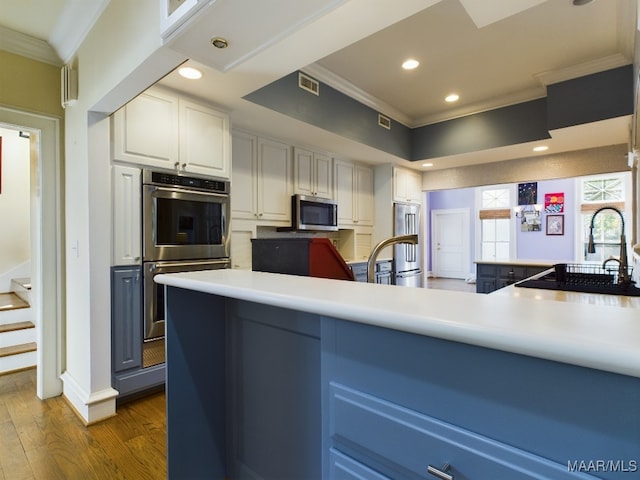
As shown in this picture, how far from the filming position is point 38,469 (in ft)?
5.65

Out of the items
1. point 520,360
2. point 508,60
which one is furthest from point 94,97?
point 508,60

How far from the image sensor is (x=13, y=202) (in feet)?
13.8

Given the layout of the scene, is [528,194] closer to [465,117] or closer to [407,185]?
[407,185]

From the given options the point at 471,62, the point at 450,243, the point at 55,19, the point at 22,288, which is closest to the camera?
the point at 55,19

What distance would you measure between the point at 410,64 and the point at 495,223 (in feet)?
22.1


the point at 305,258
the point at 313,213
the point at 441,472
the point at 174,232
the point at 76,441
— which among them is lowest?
the point at 76,441

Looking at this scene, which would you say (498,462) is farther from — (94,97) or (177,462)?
(94,97)

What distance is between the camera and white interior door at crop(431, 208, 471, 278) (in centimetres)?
905

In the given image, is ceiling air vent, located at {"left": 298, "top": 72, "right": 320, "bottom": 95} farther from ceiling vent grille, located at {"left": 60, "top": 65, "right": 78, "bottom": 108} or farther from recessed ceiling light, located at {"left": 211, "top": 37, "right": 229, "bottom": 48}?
ceiling vent grille, located at {"left": 60, "top": 65, "right": 78, "bottom": 108}

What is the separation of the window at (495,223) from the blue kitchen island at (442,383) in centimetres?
872

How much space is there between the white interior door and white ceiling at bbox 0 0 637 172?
4.97 metres

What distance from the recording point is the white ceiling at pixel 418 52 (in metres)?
1.58

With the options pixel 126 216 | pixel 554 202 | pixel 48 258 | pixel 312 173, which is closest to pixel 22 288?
pixel 48 258

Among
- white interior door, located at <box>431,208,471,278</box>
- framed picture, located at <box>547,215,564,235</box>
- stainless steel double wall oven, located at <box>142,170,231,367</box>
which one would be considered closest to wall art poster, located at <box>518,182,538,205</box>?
framed picture, located at <box>547,215,564,235</box>
